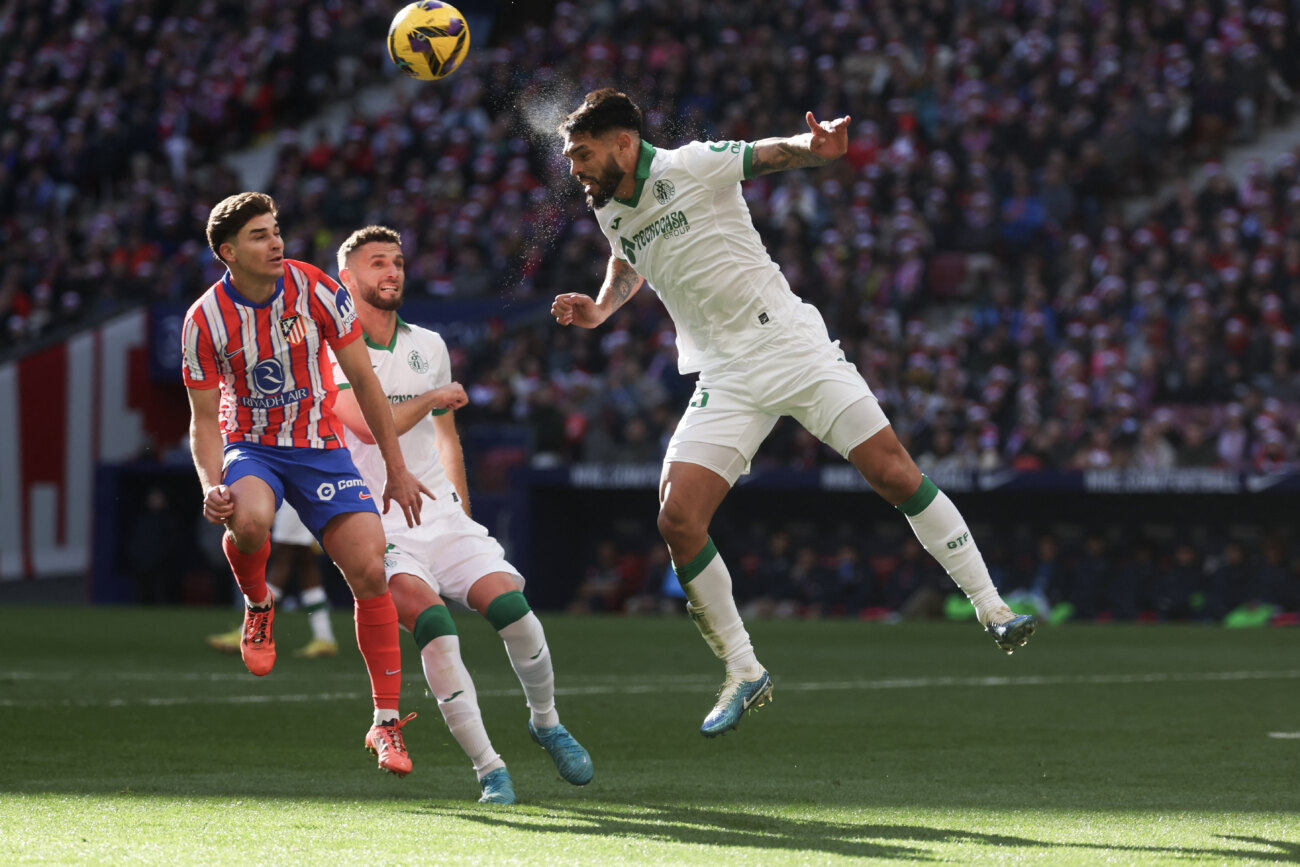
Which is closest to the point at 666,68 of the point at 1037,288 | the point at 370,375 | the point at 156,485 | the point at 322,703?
the point at 1037,288

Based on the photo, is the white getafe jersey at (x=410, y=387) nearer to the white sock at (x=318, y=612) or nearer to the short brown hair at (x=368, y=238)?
the short brown hair at (x=368, y=238)

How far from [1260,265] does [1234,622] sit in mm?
4002

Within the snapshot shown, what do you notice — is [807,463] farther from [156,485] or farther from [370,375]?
[370,375]

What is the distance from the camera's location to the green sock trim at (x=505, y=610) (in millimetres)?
6664

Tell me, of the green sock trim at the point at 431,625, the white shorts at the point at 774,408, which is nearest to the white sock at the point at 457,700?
the green sock trim at the point at 431,625

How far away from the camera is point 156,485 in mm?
22828

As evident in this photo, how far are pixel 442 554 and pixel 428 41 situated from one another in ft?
9.69

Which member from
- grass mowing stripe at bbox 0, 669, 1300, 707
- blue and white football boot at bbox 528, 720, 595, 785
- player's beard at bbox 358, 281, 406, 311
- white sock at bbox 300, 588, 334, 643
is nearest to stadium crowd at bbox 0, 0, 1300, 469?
white sock at bbox 300, 588, 334, 643

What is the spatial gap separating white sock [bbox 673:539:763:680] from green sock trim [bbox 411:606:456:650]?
90 centimetres

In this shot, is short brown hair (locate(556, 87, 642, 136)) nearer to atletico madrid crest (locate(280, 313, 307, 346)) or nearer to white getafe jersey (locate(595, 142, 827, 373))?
white getafe jersey (locate(595, 142, 827, 373))

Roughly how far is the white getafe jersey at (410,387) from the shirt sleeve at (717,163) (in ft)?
4.06

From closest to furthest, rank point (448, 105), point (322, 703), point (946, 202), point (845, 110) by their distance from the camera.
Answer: point (322, 703)
point (946, 202)
point (845, 110)
point (448, 105)

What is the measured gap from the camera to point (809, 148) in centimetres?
621

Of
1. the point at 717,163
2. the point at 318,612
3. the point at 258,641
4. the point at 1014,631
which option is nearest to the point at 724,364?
the point at 717,163
